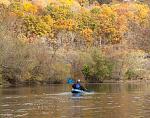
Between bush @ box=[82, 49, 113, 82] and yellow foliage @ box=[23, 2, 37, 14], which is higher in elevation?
yellow foliage @ box=[23, 2, 37, 14]

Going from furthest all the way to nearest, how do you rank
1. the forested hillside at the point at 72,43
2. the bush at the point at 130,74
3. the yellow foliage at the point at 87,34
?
the yellow foliage at the point at 87,34 < the bush at the point at 130,74 < the forested hillside at the point at 72,43

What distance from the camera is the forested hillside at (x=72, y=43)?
80500 millimetres

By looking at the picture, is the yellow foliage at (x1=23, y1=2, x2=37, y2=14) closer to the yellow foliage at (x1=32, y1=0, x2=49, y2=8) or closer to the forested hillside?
the forested hillside

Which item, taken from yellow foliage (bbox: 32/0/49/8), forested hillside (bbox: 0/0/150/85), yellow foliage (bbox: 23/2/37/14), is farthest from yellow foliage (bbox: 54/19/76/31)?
yellow foliage (bbox: 32/0/49/8)

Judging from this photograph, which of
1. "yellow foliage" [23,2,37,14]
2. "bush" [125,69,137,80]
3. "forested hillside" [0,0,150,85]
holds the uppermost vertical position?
"yellow foliage" [23,2,37,14]

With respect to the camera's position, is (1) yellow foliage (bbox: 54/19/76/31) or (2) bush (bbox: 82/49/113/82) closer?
(2) bush (bbox: 82/49/113/82)

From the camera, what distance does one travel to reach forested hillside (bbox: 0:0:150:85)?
80500 millimetres

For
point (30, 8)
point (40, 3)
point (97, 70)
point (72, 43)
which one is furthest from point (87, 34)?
point (97, 70)

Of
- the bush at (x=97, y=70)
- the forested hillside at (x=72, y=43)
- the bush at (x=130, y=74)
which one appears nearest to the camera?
the forested hillside at (x=72, y=43)

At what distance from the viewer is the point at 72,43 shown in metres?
132

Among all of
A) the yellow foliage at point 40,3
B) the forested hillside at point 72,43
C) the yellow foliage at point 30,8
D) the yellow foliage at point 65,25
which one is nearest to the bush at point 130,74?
the forested hillside at point 72,43

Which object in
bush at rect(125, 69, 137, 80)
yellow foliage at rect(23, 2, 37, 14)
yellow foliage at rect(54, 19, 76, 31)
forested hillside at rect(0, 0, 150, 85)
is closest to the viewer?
forested hillside at rect(0, 0, 150, 85)

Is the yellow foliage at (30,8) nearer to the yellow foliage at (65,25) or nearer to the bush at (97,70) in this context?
the yellow foliage at (65,25)

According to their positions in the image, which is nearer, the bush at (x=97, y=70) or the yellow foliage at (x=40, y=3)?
the bush at (x=97, y=70)
